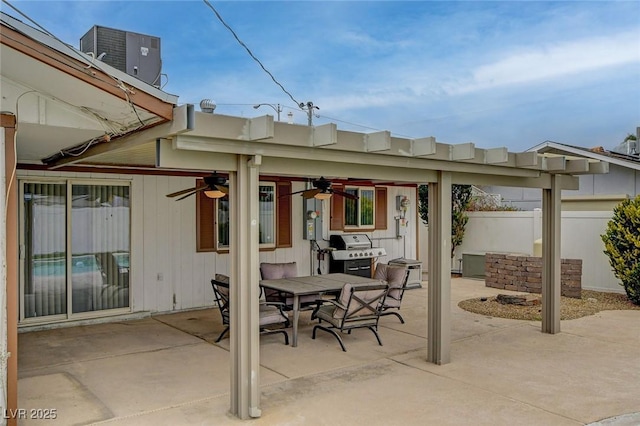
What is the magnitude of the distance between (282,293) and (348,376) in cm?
187

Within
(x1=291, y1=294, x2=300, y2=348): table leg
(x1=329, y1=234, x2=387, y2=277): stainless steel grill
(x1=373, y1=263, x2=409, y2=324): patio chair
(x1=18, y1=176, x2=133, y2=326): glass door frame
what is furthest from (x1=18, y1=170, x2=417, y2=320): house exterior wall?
(x1=373, y1=263, x2=409, y2=324): patio chair

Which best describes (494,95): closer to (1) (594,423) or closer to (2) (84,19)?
(2) (84,19)

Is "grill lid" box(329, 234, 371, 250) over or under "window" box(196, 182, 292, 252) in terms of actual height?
under

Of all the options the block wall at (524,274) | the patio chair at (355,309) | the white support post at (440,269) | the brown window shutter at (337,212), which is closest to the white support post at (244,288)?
the patio chair at (355,309)

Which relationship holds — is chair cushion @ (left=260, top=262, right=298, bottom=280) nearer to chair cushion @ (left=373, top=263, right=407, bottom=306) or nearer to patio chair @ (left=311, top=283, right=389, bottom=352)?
chair cushion @ (left=373, top=263, right=407, bottom=306)

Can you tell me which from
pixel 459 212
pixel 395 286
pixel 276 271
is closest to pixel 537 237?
pixel 459 212

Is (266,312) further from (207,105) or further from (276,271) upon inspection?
(207,105)

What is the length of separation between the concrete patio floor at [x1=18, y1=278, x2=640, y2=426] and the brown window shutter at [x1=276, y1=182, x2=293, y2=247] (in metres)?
2.40

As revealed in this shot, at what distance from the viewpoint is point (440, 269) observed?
5.48 metres

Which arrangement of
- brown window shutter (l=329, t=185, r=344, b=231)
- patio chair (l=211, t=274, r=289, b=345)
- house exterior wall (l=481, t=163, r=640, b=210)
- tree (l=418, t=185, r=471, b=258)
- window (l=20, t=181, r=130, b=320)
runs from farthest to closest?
tree (l=418, t=185, r=471, b=258) → house exterior wall (l=481, t=163, r=640, b=210) → brown window shutter (l=329, t=185, r=344, b=231) → window (l=20, t=181, r=130, b=320) → patio chair (l=211, t=274, r=289, b=345)

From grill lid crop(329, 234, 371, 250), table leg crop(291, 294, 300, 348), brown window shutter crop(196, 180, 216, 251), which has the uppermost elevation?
brown window shutter crop(196, 180, 216, 251)

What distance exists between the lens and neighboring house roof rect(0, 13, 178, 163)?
3.03 meters

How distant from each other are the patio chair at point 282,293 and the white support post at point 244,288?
241 centimetres

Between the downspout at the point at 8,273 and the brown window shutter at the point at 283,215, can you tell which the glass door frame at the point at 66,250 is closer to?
the brown window shutter at the point at 283,215
